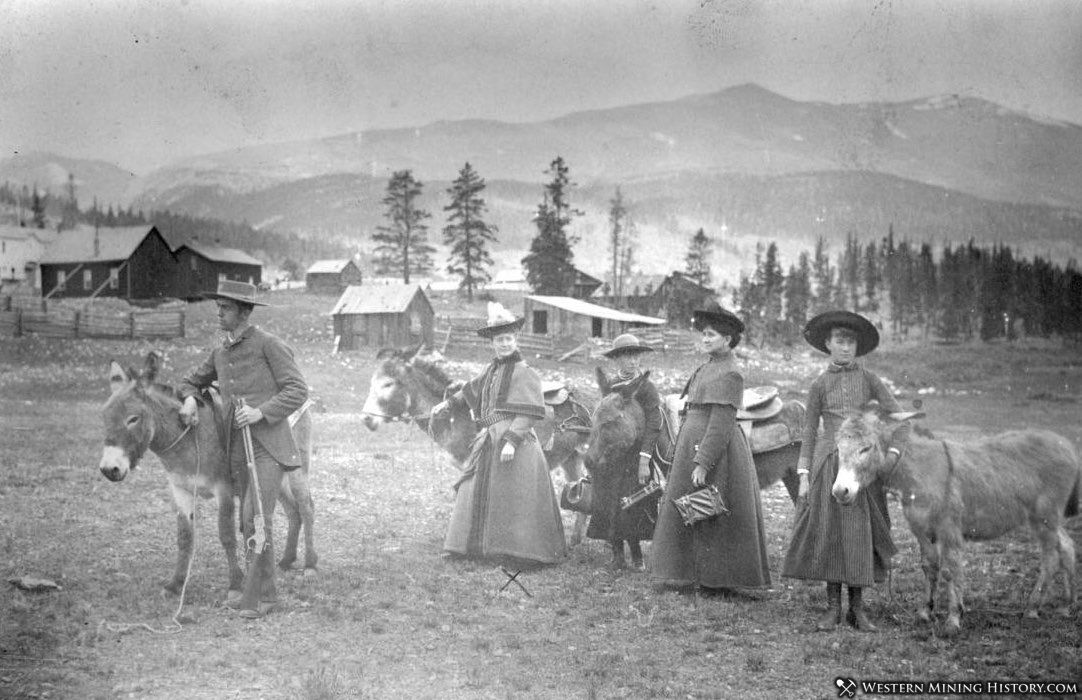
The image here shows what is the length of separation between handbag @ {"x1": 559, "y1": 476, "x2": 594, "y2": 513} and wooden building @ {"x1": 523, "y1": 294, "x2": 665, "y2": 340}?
474cm

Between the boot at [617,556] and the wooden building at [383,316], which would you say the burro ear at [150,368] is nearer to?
the boot at [617,556]

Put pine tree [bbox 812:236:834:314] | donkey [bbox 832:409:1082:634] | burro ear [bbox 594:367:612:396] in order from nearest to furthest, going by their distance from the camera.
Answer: donkey [bbox 832:409:1082:634]
burro ear [bbox 594:367:612:396]
pine tree [bbox 812:236:834:314]

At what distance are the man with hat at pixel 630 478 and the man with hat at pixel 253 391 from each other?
8.95 ft

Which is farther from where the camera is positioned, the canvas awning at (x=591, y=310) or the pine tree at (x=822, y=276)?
the pine tree at (x=822, y=276)

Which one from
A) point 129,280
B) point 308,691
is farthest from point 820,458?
point 129,280

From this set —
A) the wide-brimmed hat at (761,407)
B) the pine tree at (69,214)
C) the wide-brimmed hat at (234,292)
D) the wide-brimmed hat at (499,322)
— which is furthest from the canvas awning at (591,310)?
the pine tree at (69,214)

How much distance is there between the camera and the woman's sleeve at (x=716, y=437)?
217 inches

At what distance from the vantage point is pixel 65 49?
730 centimetres

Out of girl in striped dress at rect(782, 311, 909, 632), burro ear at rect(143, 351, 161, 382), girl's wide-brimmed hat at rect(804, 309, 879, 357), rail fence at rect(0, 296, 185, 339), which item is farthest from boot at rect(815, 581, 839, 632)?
rail fence at rect(0, 296, 185, 339)

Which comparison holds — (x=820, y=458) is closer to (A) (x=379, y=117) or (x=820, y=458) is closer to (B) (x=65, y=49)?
(A) (x=379, y=117)

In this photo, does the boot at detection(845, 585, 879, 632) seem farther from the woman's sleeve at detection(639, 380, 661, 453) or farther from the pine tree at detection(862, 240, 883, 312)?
the pine tree at detection(862, 240, 883, 312)

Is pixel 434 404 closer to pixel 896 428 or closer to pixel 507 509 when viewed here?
pixel 507 509

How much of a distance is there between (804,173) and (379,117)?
7.11 meters

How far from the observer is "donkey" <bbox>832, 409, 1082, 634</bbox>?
186 inches
